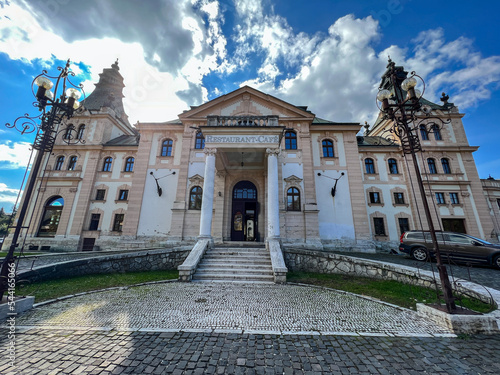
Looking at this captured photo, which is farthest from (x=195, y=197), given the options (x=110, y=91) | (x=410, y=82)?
(x=110, y=91)

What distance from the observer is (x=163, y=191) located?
1659 centimetres

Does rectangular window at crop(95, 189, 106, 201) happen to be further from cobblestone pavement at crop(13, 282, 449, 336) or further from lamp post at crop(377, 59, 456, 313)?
lamp post at crop(377, 59, 456, 313)

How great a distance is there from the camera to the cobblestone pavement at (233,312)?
13.6 ft

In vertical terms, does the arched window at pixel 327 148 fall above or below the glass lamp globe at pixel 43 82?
above

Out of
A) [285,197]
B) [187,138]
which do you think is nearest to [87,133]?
[187,138]

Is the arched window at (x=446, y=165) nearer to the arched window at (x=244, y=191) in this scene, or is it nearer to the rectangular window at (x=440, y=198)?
the rectangular window at (x=440, y=198)

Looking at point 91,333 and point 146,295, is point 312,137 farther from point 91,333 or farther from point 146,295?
point 91,333

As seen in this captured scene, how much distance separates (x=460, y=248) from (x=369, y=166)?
1051cm

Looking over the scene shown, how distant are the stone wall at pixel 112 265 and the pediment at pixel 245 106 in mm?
11860

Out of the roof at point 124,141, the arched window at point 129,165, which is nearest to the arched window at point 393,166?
the arched window at point 129,165

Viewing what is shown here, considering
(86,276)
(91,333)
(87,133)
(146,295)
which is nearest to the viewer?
(91,333)

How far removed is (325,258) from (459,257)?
23.5ft

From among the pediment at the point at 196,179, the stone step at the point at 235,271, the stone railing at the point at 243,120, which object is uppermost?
the stone railing at the point at 243,120

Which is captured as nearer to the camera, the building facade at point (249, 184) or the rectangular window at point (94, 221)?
the building facade at point (249, 184)
